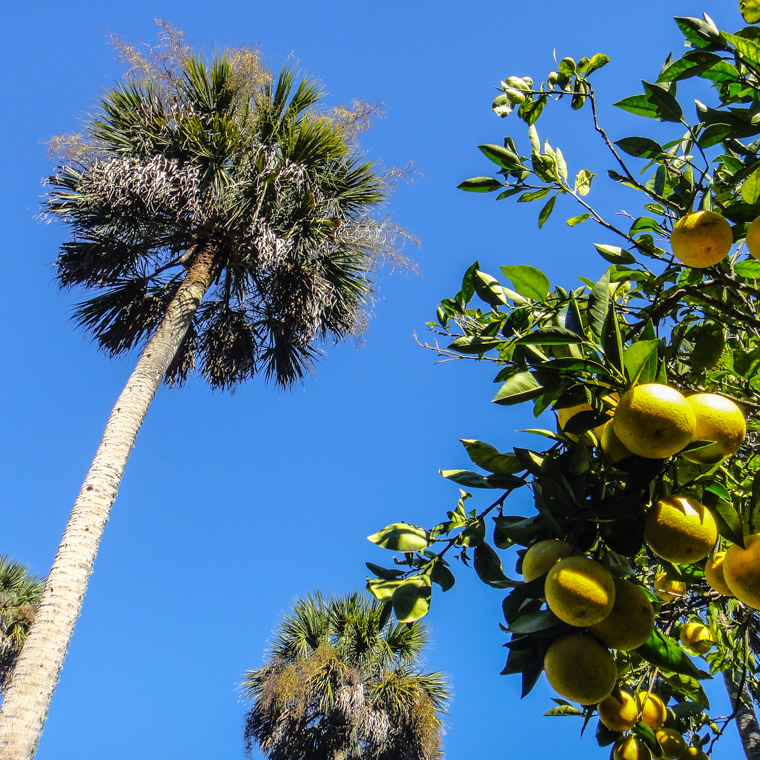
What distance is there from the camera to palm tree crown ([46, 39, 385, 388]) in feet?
20.0

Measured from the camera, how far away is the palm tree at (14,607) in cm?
896

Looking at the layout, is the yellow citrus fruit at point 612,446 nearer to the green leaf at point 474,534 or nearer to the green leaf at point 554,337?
the green leaf at point 554,337

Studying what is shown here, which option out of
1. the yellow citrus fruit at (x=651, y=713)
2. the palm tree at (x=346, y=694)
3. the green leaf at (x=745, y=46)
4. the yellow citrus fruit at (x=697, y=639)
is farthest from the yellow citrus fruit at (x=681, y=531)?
the palm tree at (x=346, y=694)

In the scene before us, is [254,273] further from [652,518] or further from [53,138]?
[652,518]

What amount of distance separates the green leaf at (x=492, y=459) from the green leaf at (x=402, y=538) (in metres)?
0.15

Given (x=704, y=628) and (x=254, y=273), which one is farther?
(x=254, y=273)

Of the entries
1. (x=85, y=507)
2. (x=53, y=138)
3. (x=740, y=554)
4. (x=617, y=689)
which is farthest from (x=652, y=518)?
(x=53, y=138)

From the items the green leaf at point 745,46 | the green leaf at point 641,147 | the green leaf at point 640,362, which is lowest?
the green leaf at point 640,362

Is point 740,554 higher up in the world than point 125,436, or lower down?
lower down

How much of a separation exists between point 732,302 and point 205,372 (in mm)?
7186

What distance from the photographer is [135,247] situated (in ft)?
21.4

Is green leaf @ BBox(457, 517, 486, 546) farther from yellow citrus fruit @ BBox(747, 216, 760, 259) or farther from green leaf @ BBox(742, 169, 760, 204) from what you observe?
green leaf @ BBox(742, 169, 760, 204)

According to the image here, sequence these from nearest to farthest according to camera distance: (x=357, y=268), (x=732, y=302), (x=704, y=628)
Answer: (x=732, y=302), (x=704, y=628), (x=357, y=268)

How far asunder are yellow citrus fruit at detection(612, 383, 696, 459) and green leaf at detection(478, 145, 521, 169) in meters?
A: 0.69
